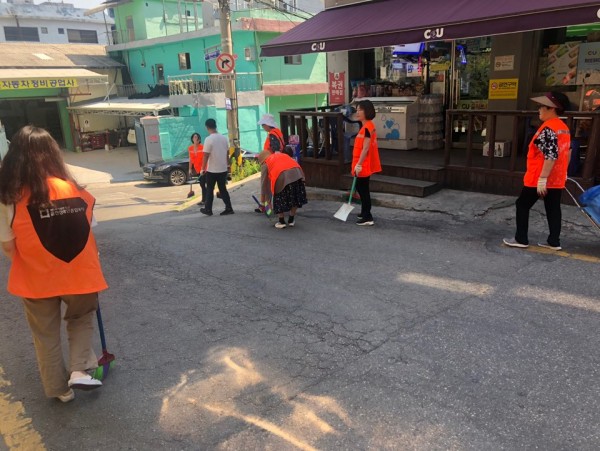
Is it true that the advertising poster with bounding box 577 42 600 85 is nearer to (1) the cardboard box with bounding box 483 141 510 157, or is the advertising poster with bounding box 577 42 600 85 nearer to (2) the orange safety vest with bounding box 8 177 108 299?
(1) the cardboard box with bounding box 483 141 510 157

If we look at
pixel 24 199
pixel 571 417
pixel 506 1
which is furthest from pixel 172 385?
pixel 506 1

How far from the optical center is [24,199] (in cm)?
277

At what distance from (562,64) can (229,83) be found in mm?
9036

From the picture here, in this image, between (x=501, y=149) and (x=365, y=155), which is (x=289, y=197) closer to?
(x=365, y=155)

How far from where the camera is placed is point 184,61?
26297 millimetres

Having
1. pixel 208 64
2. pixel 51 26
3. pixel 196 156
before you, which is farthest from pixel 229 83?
pixel 51 26

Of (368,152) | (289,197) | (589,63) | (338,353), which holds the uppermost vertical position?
(589,63)

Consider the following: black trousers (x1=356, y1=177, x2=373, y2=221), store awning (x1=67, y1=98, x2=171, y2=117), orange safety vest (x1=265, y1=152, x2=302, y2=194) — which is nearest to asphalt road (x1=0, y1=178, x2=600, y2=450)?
black trousers (x1=356, y1=177, x2=373, y2=221)

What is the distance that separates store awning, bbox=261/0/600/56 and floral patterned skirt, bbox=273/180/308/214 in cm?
270

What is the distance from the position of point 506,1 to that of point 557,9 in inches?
36.1

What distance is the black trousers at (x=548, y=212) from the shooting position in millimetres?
4996

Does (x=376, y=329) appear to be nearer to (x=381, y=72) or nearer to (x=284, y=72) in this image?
(x=381, y=72)

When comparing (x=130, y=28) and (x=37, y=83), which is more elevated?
(x=130, y=28)

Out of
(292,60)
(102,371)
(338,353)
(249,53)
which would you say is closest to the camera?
(102,371)
